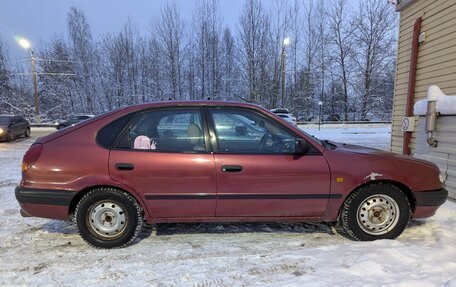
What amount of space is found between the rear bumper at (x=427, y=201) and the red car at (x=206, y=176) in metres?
0.01

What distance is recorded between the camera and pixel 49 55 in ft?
154

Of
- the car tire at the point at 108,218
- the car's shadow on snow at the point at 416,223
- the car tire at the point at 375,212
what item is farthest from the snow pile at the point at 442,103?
the car tire at the point at 108,218

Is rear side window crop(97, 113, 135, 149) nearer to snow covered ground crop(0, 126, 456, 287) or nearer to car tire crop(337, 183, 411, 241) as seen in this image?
snow covered ground crop(0, 126, 456, 287)

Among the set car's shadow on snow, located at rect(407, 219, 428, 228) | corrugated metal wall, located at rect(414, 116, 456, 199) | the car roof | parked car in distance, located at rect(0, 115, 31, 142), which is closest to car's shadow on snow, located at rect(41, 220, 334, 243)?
car's shadow on snow, located at rect(407, 219, 428, 228)

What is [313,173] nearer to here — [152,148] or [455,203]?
[152,148]

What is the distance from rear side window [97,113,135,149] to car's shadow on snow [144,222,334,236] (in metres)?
1.29

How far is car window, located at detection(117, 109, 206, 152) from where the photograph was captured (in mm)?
3807

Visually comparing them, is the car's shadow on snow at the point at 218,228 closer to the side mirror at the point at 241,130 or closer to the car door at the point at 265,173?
the car door at the point at 265,173

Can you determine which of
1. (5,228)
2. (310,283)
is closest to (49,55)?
(5,228)

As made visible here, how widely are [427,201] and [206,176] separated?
2564 millimetres

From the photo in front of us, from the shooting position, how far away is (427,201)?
3.95 metres

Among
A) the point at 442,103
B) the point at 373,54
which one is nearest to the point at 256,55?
the point at 373,54

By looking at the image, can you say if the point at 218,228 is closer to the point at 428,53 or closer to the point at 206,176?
the point at 206,176

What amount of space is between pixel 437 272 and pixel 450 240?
0.96m
